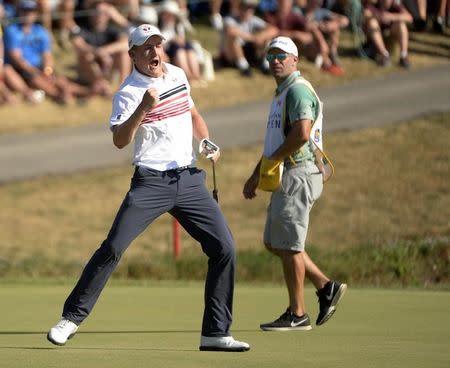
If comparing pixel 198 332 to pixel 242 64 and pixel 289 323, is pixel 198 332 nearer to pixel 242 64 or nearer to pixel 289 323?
pixel 289 323

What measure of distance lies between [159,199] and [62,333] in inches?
37.4

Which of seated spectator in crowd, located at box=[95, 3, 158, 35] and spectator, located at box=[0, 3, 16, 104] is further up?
seated spectator in crowd, located at box=[95, 3, 158, 35]

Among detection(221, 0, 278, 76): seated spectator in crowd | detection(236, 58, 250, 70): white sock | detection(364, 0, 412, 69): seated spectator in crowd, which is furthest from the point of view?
detection(236, 58, 250, 70): white sock

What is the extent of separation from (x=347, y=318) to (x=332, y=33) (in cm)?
1239

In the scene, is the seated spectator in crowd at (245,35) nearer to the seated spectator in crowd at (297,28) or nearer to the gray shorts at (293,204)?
the seated spectator in crowd at (297,28)

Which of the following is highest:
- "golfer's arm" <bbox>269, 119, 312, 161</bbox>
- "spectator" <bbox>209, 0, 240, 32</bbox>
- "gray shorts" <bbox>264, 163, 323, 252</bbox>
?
"golfer's arm" <bbox>269, 119, 312, 161</bbox>

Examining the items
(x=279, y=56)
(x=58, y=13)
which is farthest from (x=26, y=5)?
(x=279, y=56)

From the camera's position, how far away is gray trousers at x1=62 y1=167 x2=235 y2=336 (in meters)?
8.69

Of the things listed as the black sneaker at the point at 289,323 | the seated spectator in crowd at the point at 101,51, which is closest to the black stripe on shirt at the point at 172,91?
the black sneaker at the point at 289,323

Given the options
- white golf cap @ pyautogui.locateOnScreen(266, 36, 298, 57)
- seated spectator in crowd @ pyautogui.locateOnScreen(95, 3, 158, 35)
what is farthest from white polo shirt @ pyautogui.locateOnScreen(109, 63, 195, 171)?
seated spectator in crowd @ pyautogui.locateOnScreen(95, 3, 158, 35)

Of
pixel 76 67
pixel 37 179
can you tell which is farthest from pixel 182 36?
pixel 37 179

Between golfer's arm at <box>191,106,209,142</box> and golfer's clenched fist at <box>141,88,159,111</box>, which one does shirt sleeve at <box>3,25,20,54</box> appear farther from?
golfer's clenched fist at <box>141,88,159,111</box>

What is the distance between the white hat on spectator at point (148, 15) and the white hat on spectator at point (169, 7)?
0.51 ft

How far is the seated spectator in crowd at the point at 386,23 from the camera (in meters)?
20.6
